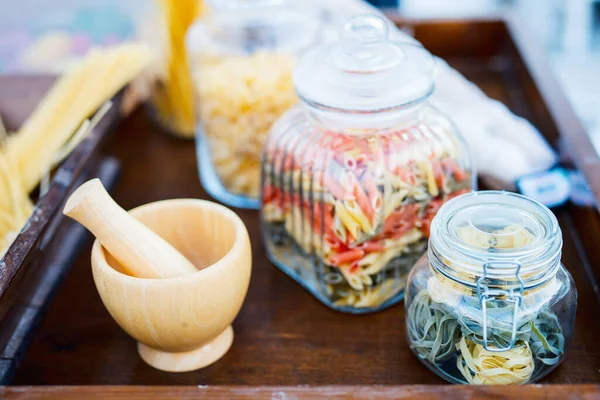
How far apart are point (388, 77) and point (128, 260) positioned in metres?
0.26

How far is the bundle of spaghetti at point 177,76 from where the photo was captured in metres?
0.89

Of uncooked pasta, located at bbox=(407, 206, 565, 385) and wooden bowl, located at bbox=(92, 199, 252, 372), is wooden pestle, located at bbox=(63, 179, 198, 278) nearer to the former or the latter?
wooden bowl, located at bbox=(92, 199, 252, 372)

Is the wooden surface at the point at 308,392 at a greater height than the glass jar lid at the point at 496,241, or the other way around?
the glass jar lid at the point at 496,241

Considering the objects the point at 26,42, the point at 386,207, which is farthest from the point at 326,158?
the point at 26,42

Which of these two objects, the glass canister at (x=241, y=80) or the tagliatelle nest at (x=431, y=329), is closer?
the tagliatelle nest at (x=431, y=329)

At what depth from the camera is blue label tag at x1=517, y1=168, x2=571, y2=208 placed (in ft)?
2.36

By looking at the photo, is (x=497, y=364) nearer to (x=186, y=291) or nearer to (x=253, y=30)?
(x=186, y=291)

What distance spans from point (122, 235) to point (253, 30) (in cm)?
34

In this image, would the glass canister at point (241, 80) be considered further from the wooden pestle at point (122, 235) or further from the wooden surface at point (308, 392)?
the wooden surface at point (308, 392)

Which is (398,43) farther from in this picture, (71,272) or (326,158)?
(71,272)

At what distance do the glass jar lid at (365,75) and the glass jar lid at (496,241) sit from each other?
0.11 meters

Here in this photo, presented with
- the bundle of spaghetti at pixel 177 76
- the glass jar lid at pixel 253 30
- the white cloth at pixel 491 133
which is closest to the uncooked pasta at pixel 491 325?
the white cloth at pixel 491 133

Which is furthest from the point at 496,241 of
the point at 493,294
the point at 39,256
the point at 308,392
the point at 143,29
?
the point at 143,29

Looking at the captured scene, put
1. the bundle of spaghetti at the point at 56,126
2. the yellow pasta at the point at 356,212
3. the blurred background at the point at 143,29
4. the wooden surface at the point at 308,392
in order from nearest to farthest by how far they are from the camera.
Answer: the wooden surface at the point at 308,392 → the yellow pasta at the point at 356,212 → the bundle of spaghetti at the point at 56,126 → the blurred background at the point at 143,29
